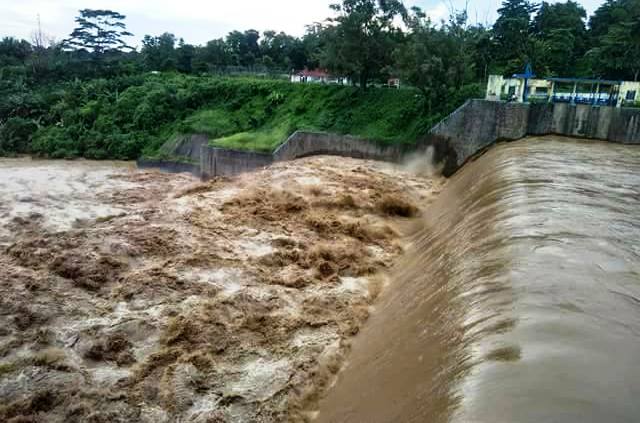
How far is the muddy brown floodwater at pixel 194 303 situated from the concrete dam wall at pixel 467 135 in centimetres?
473

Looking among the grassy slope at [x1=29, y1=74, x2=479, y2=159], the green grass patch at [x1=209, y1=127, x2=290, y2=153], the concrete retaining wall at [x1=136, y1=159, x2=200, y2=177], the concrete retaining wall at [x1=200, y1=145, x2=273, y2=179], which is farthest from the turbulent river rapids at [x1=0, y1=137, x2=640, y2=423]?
the concrete retaining wall at [x1=136, y1=159, x2=200, y2=177]

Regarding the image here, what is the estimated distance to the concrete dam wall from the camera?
43.8 feet

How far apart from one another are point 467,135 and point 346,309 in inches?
411

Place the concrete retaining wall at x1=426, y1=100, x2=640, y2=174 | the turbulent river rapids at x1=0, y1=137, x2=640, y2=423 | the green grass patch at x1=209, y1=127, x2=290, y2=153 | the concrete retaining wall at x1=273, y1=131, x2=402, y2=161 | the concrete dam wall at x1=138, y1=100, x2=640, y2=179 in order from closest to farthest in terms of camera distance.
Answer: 1. the turbulent river rapids at x1=0, y1=137, x2=640, y2=423
2. the concrete retaining wall at x1=426, y1=100, x2=640, y2=174
3. the concrete dam wall at x1=138, y1=100, x2=640, y2=179
4. the concrete retaining wall at x1=273, y1=131, x2=402, y2=161
5. the green grass patch at x1=209, y1=127, x2=290, y2=153

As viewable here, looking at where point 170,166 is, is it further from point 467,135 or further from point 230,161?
point 467,135

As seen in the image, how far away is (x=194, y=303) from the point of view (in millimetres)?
6711

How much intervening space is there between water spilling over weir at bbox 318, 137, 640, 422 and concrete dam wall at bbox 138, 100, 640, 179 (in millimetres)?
5935

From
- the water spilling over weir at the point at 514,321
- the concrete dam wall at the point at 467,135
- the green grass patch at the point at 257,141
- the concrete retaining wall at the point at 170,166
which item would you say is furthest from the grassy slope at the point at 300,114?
the water spilling over weir at the point at 514,321

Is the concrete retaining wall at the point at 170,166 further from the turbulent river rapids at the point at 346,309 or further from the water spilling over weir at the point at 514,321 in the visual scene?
the water spilling over weir at the point at 514,321

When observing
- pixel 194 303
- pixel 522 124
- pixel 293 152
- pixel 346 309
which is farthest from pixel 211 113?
pixel 346 309

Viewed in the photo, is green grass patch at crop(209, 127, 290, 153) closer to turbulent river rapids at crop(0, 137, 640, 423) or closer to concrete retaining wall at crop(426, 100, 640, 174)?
concrete retaining wall at crop(426, 100, 640, 174)

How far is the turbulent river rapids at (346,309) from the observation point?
Result: 3395mm

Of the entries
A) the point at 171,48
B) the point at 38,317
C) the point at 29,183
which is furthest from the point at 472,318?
the point at 171,48

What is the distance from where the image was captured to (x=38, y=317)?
20.6 ft
